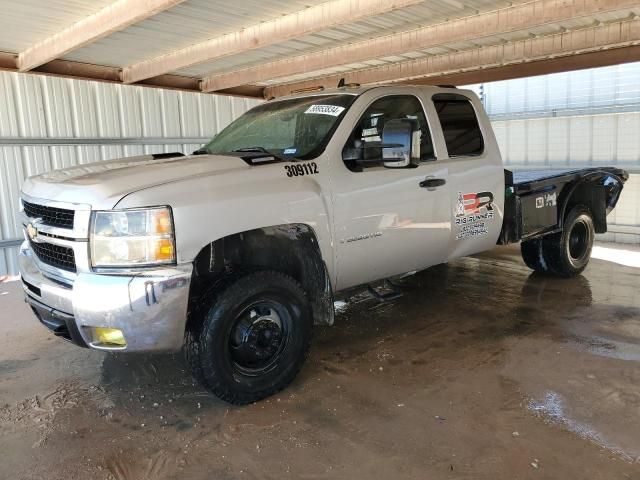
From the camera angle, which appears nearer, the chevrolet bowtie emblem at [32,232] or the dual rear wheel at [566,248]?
the chevrolet bowtie emblem at [32,232]

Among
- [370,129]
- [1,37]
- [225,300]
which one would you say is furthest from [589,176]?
[1,37]

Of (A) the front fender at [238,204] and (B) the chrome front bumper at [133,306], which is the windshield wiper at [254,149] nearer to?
(A) the front fender at [238,204]

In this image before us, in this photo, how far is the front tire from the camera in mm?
3240

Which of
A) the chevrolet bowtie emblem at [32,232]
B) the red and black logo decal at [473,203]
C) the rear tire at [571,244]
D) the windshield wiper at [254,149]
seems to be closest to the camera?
the chevrolet bowtie emblem at [32,232]

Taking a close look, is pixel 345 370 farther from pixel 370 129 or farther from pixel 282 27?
pixel 282 27

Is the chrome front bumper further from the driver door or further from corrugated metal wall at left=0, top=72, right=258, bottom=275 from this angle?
corrugated metal wall at left=0, top=72, right=258, bottom=275

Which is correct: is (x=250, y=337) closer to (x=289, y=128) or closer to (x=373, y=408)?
(x=373, y=408)

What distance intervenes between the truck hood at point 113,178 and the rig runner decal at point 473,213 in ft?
6.97

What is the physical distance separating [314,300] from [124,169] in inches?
62.9

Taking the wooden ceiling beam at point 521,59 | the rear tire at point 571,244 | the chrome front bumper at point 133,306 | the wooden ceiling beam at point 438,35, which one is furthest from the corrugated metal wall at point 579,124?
the chrome front bumper at point 133,306

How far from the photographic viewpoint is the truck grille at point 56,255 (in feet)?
10.5

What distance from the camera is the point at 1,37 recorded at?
6.75 metres

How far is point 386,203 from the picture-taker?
407 cm

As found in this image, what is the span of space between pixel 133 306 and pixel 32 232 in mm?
1214
